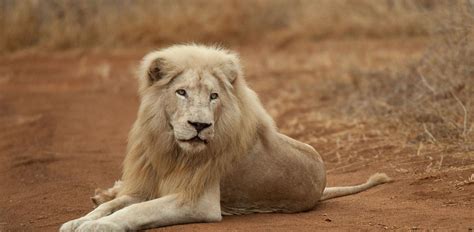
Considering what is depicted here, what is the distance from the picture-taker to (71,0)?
19.6 metres

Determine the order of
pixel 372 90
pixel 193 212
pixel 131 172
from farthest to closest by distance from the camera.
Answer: pixel 372 90 → pixel 131 172 → pixel 193 212

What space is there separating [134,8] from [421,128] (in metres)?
11.6

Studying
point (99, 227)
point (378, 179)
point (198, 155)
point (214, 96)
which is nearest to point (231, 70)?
point (214, 96)

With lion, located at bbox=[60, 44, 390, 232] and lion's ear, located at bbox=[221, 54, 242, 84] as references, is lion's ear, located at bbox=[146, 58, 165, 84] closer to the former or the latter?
lion, located at bbox=[60, 44, 390, 232]

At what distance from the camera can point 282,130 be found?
10688 mm

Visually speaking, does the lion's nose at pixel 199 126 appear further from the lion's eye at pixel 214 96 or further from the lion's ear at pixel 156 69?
the lion's ear at pixel 156 69

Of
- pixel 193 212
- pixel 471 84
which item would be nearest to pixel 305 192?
pixel 193 212

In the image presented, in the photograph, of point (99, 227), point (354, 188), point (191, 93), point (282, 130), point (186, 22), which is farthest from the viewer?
point (186, 22)

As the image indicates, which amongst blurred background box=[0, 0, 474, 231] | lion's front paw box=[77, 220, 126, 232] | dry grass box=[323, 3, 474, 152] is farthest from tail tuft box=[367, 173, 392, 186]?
lion's front paw box=[77, 220, 126, 232]

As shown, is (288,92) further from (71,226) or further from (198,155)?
(71,226)

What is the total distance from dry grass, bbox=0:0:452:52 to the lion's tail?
11.4 metres

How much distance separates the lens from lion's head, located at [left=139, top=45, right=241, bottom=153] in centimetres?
595

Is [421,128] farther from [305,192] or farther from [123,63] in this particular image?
[123,63]

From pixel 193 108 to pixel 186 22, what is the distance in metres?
14.1
